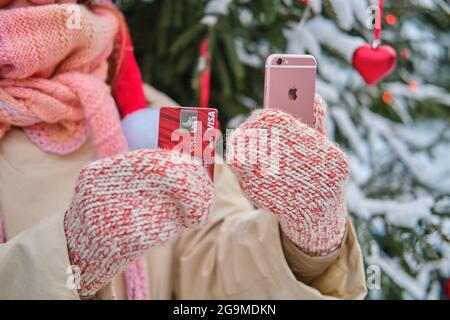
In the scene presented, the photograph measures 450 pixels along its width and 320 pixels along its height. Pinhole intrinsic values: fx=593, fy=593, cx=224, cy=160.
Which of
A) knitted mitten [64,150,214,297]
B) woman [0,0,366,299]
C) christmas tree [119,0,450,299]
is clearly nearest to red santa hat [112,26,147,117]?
woman [0,0,366,299]

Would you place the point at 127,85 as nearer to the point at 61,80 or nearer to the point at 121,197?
the point at 61,80

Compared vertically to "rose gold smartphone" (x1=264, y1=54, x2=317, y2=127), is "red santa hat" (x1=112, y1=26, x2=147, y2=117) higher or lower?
lower

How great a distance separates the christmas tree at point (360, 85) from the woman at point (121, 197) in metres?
0.20

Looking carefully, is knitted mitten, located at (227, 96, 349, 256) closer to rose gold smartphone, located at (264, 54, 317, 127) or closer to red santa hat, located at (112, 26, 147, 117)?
rose gold smartphone, located at (264, 54, 317, 127)

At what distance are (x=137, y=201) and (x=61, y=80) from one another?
0.28 m

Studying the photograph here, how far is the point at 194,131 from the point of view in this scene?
65cm

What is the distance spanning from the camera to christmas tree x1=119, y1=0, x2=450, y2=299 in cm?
107

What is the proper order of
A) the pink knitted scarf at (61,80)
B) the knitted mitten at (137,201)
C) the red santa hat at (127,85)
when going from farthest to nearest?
the red santa hat at (127,85) < the pink knitted scarf at (61,80) < the knitted mitten at (137,201)

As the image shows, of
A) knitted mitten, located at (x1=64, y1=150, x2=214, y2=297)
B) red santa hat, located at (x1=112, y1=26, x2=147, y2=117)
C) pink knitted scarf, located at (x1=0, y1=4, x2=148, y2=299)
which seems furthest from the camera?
red santa hat, located at (x1=112, y1=26, x2=147, y2=117)

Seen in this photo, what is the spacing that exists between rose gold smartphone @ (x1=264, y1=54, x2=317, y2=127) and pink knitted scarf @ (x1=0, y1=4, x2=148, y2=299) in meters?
0.26

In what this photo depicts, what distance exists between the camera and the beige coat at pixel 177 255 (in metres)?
0.66

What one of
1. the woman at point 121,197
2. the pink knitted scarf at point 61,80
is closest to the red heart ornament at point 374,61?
the woman at point 121,197

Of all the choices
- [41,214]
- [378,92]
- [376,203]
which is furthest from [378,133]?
[41,214]

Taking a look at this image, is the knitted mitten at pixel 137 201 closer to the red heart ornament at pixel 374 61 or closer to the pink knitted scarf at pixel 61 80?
the pink knitted scarf at pixel 61 80
